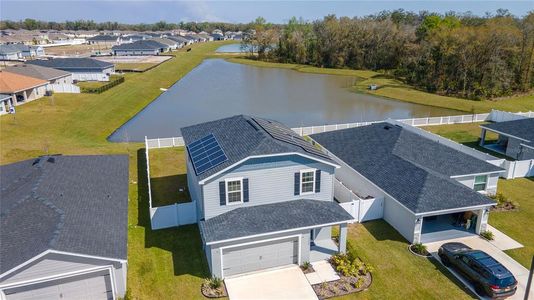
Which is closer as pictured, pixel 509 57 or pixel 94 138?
pixel 94 138

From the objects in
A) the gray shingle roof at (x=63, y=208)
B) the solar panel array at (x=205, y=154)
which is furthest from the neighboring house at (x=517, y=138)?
the gray shingle roof at (x=63, y=208)

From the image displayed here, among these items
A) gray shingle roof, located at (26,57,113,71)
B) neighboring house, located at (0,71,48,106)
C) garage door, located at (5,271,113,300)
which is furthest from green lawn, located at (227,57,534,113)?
garage door, located at (5,271,113,300)

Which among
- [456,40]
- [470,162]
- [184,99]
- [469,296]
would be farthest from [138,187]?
[456,40]

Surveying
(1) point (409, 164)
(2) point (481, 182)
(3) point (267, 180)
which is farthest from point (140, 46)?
(2) point (481, 182)

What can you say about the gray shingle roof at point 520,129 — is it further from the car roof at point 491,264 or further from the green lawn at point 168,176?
the green lawn at point 168,176

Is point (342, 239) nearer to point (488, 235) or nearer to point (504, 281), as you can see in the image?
point (504, 281)

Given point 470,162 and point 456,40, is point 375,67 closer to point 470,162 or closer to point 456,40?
point 456,40
